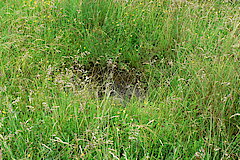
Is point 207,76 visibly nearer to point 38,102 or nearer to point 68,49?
point 38,102

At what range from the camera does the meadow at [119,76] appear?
2188 millimetres

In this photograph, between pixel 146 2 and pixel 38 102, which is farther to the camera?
pixel 146 2

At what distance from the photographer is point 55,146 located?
6.70 feet

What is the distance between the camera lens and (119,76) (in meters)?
3.57

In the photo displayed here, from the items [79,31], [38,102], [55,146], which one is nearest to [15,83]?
[38,102]

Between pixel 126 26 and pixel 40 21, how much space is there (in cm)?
113

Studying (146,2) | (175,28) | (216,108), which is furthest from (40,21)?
(216,108)

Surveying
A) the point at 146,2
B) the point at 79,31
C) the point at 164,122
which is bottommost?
the point at 164,122

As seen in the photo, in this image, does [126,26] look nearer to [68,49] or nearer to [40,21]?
[68,49]

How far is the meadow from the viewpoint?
2.19m

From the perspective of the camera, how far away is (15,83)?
9.03ft

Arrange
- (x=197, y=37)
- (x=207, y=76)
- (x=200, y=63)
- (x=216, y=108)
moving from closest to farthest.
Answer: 1. (x=216, y=108)
2. (x=207, y=76)
3. (x=200, y=63)
4. (x=197, y=37)

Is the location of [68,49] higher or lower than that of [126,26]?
lower

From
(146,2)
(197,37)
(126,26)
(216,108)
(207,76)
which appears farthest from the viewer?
(146,2)
